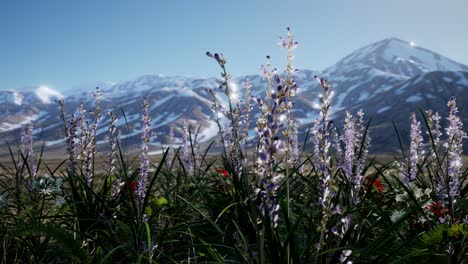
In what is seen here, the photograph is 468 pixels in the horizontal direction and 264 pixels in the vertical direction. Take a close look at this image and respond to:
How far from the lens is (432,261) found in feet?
11.4

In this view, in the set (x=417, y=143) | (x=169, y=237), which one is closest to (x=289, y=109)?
(x=169, y=237)

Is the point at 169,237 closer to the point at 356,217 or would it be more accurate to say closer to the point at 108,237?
the point at 108,237

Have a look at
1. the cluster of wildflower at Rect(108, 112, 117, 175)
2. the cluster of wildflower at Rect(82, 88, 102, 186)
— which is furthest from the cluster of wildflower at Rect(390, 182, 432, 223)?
the cluster of wildflower at Rect(82, 88, 102, 186)

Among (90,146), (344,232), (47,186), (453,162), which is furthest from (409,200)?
(47,186)

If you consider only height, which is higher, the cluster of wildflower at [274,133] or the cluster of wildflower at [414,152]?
the cluster of wildflower at [274,133]

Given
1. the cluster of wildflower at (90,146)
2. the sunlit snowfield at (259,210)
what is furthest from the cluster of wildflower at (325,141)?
the cluster of wildflower at (90,146)

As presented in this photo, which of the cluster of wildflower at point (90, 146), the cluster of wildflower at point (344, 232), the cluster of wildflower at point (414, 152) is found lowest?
the cluster of wildflower at point (414, 152)

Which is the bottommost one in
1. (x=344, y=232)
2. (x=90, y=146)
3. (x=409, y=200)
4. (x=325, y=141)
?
(x=409, y=200)

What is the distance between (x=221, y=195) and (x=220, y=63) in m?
2.79

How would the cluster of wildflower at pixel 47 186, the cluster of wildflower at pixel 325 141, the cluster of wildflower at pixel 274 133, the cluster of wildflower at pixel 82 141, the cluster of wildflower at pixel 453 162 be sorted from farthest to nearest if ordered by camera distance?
the cluster of wildflower at pixel 47 186, the cluster of wildflower at pixel 82 141, the cluster of wildflower at pixel 453 162, the cluster of wildflower at pixel 325 141, the cluster of wildflower at pixel 274 133

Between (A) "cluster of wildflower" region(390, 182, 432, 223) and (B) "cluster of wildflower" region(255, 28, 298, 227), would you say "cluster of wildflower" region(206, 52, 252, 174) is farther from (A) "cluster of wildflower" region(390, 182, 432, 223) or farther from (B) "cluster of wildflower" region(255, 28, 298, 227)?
(A) "cluster of wildflower" region(390, 182, 432, 223)

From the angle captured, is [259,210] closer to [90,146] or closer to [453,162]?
[453,162]

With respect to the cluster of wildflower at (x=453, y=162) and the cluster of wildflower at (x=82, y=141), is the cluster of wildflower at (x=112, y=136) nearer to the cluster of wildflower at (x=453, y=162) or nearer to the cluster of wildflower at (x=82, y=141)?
the cluster of wildflower at (x=82, y=141)

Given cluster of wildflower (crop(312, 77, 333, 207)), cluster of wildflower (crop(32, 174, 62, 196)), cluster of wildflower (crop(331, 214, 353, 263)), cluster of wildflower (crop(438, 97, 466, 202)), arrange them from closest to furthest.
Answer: cluster of wildflower (crop(312, 77, 333, 207)), cluster of wildflower (crop(331, 214, 353, 263)), cluster of wildflower (crop(438, 97, 466, 202)), cluster of wildflower (crop(32, 174, 62, 196))
